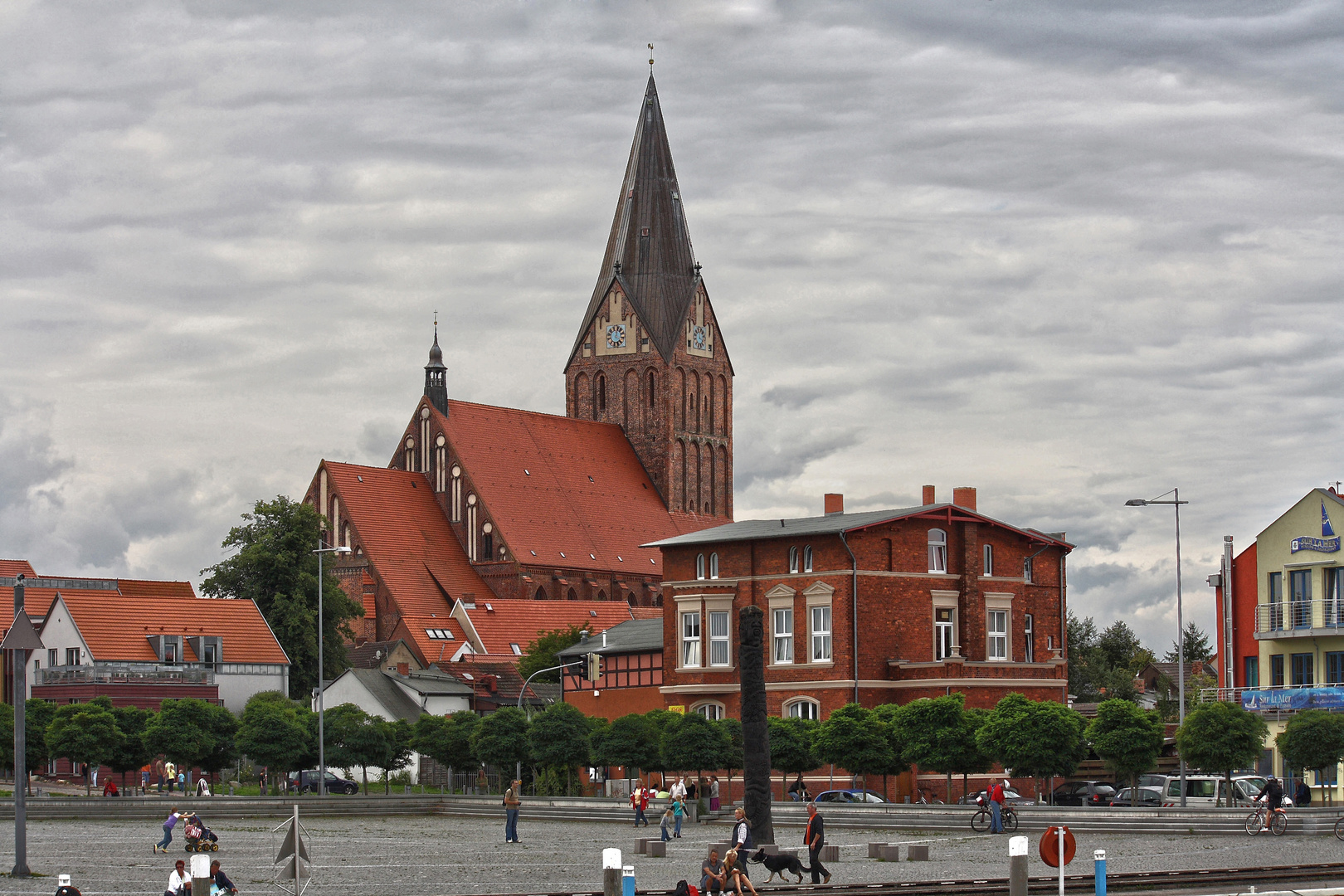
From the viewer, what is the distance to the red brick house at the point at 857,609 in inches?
2677

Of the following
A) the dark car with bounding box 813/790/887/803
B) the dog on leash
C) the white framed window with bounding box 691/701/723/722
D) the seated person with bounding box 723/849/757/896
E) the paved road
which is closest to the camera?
the seated person with bounding box 723/849/757/896

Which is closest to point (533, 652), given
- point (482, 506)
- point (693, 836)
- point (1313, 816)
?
point (482, 506)

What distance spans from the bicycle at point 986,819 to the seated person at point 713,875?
19537 mm

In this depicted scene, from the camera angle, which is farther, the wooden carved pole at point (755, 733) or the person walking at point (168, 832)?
the person walking at point (168, 832)

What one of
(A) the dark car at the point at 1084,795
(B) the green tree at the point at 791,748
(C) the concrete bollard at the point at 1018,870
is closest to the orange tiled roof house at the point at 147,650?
(B) the green tree at the point at 791,748

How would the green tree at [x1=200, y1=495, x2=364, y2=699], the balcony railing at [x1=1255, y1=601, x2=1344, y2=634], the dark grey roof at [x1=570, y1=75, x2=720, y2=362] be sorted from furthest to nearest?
the dark grey roof at [x1=570, y1=75, x2=720, y2=362] → the green tree at [x1=200, y1=495, x2=364, y2=699] → the balcony railing at [x1=1255, y1=601, x2=1344, y2=634]

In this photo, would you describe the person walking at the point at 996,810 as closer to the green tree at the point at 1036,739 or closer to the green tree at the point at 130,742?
the green tree at the point at 1036,739

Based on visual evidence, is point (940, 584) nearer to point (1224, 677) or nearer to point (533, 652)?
point (1224, 677)

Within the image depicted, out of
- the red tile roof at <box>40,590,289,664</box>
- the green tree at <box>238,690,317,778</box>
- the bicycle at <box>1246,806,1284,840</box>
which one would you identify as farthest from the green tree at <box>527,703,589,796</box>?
the bicycle at <box>1246,806,1284,840</box>

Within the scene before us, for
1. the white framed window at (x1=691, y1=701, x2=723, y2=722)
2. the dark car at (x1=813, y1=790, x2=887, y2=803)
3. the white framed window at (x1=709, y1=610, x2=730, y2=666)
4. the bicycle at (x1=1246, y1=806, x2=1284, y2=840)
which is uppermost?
the white framed window at (x1=709, y1=610, x2=730, y2=666)

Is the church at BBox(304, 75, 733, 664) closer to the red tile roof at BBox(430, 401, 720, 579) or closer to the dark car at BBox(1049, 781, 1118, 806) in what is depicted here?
the red tile roof at BBox(430, 401, 720, 579)

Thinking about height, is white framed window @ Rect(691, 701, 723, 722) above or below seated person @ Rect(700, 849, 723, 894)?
above

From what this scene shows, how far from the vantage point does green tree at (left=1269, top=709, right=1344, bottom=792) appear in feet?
173

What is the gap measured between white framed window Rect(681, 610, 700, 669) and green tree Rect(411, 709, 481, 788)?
302 inches
